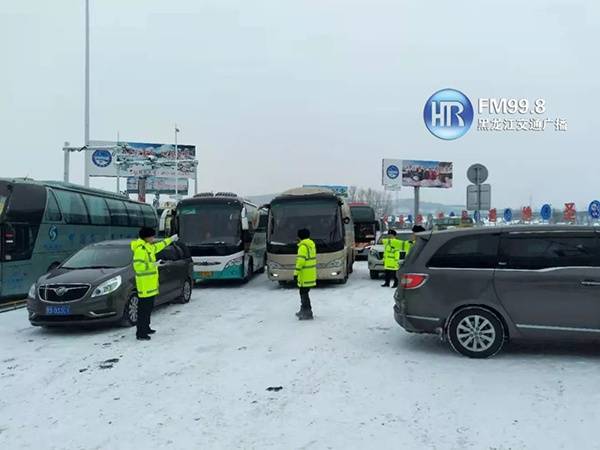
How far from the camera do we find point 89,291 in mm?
9453

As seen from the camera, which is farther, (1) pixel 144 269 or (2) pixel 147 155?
(2) pixel 147 155

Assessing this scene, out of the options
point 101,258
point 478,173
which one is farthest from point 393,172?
point 101,258

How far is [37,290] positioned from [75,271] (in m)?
0.80

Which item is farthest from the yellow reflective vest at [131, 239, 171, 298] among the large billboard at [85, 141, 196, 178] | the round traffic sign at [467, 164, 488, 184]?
the large billboard at [85, 141, 196, 178]

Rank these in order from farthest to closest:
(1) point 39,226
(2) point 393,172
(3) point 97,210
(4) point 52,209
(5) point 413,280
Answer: (2) point 393,172 → (3) point 97,210 → (4) point 52,209 → (1) point 39,226 → (5) point 413,280

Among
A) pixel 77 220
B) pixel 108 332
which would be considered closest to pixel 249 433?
pixel 108 332

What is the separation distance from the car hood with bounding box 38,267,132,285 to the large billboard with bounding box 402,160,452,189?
57.1m

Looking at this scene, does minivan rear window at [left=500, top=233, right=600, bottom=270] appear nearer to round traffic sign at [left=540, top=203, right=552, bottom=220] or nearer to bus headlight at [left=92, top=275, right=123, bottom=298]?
bus headlight at [left=92, top=275, right=123, bottom=298]

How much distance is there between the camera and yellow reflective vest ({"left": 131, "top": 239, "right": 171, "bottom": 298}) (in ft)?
30.0

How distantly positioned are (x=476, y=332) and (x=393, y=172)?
5590 cm

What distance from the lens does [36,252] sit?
14.6 metres

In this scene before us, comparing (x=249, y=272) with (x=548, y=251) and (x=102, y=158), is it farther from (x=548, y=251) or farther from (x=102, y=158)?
(x=102, y=158)

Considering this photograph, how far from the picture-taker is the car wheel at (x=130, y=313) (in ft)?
33.1

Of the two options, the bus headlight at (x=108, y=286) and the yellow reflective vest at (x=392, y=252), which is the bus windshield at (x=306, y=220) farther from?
the bus headlight at (x=108, y=286)
